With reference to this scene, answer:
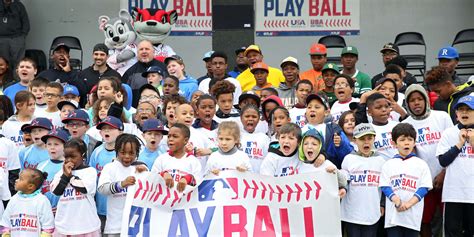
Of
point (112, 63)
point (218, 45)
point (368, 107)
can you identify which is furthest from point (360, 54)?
point (368, 107)

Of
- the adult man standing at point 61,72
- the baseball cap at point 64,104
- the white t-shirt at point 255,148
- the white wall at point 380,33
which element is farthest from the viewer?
the white wall at point 380,33

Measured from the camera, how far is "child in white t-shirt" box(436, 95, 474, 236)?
11.0 m

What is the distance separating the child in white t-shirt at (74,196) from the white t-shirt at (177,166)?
663mm

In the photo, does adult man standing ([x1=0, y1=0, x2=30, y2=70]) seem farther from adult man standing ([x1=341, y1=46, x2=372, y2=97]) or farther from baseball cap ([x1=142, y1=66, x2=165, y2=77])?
adult man standing ([x1=341, y1=46, x2=372, y2=97])

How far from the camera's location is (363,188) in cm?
1098

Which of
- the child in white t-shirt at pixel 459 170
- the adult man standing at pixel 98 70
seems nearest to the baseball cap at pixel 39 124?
the adult man standing at pixel 98 70

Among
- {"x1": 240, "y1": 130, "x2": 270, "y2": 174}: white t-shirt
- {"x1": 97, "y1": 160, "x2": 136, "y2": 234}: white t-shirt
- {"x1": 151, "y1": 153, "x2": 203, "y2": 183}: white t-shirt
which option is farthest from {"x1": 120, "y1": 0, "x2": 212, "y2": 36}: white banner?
{"x1": 97, "y1": 160, "x2": 136, "y2": 234}: white t-shirt

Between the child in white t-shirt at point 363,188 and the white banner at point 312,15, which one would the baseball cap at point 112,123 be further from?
the white banner at point 312,15

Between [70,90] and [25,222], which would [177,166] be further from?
[70,90]

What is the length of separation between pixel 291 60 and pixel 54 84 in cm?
308

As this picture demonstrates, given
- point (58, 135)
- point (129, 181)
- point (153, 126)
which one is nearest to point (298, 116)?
point (153, 126)

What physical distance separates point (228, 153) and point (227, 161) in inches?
4.0

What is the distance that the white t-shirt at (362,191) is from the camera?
1096cm

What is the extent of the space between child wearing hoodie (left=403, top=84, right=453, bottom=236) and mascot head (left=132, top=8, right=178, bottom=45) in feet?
19.0
